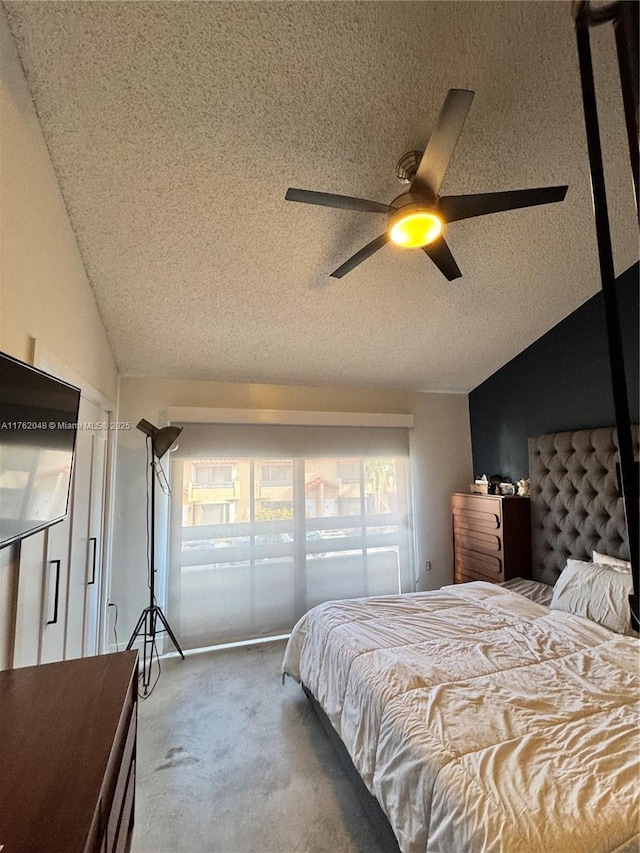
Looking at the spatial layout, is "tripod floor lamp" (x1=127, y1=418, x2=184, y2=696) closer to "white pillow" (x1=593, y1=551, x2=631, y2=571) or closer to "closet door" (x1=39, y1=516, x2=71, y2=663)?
"closet door" (x1=39, y1=516, x2=71, y2=663)

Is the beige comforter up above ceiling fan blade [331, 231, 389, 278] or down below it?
below

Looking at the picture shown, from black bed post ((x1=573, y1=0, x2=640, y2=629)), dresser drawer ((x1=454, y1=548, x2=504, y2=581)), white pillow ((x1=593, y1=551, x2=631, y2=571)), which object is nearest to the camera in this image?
black bed post ((x1=573, y1=0, x2=640, y2=629))

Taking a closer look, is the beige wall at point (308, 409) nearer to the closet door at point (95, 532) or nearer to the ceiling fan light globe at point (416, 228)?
the closet door at point (95, 532)

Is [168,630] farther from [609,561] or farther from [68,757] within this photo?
[609,561]

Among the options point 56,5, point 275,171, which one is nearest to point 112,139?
point 56,5

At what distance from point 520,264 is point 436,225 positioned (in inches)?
53.1

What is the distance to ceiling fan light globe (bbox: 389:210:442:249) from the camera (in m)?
1.54

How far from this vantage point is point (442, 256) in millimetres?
1853

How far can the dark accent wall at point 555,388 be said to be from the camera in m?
2.81

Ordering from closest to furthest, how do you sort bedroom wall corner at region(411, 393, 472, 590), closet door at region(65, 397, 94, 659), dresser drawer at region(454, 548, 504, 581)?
closet door at region(65, 397, 94, 659)
dresser drawer at region(454, 548, 504, 581)
bedroom wall corner at region(411, 393, 472, 590)

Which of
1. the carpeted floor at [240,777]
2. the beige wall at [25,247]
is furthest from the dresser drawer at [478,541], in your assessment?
the beige wall at [25,247]

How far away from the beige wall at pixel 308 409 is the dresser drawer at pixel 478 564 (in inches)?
12.1

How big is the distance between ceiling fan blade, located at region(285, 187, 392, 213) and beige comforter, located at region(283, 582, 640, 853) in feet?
6.55

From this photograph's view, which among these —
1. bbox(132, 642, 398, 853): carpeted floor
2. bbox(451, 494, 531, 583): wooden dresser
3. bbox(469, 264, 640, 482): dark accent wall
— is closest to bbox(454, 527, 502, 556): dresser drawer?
bbox(451, 494, 531, 583): wooden dresser
